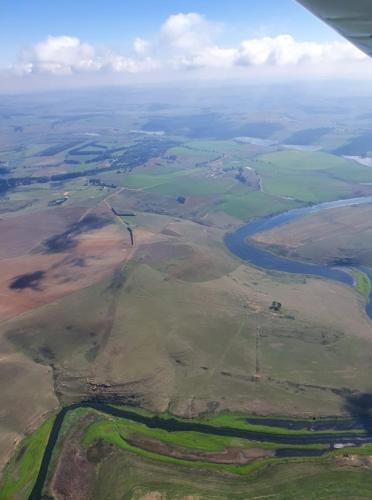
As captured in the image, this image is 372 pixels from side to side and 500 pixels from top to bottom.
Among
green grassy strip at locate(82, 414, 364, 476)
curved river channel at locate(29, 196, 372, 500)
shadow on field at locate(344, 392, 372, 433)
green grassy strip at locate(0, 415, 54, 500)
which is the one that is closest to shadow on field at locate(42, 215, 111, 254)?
curved river channel at locate(29, 196, 372, 500)

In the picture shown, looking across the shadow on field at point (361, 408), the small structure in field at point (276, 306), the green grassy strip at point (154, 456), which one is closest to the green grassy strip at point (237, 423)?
the shadow on field at point (361, 408)

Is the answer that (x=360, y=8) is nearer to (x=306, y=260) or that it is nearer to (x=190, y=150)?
(x=306, y=260)

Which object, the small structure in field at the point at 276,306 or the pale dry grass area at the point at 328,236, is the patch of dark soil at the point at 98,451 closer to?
the small structure in field at the point at 276,306

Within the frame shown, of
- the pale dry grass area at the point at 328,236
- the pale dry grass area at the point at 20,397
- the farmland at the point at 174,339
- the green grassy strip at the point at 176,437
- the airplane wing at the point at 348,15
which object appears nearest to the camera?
the airplane wing at the point at 348,15

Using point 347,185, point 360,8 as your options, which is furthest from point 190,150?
point 360,8

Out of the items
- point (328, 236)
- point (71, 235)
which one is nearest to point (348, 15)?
point (328, 236)

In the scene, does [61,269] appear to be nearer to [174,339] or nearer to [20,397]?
[174,339]
